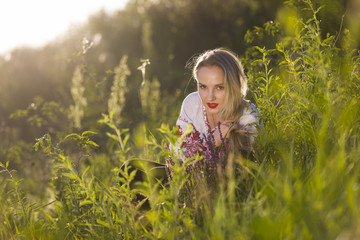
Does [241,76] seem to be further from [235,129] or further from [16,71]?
[16,71]

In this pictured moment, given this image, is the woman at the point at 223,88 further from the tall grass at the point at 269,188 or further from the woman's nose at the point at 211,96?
the tall grass at the point at 269,188

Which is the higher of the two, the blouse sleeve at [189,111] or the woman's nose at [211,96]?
the woman's nose at [211,96]

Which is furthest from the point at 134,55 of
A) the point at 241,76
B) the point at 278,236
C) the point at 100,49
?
the point at 278,236

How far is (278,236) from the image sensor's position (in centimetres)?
117

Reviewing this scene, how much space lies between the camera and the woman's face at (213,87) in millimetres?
2631

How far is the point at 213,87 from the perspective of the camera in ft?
8.75

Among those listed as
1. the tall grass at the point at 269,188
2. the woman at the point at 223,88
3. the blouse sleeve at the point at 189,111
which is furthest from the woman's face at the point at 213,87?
the tall grass at the point at 269,188

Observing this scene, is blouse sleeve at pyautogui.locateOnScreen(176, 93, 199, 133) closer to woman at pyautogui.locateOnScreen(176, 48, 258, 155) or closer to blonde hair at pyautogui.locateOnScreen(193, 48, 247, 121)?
woman at pyautogui.locateOnScreen(176, 48, 258, 155)

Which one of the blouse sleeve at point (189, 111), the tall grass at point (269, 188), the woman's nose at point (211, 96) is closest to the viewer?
the tall grass at point (269, 188)

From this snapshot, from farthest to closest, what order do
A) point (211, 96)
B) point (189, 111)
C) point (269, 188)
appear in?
point (189, 111) → point (211, 96) → point (269, 188)

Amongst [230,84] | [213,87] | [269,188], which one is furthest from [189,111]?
[269,188]

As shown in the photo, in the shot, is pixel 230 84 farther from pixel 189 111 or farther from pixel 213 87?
pixel 189 111

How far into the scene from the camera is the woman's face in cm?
263

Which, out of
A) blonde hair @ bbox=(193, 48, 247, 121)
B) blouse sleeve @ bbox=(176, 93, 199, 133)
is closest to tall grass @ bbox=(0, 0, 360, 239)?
blonde hair @ bbox=(193, 48, 247, 121)
